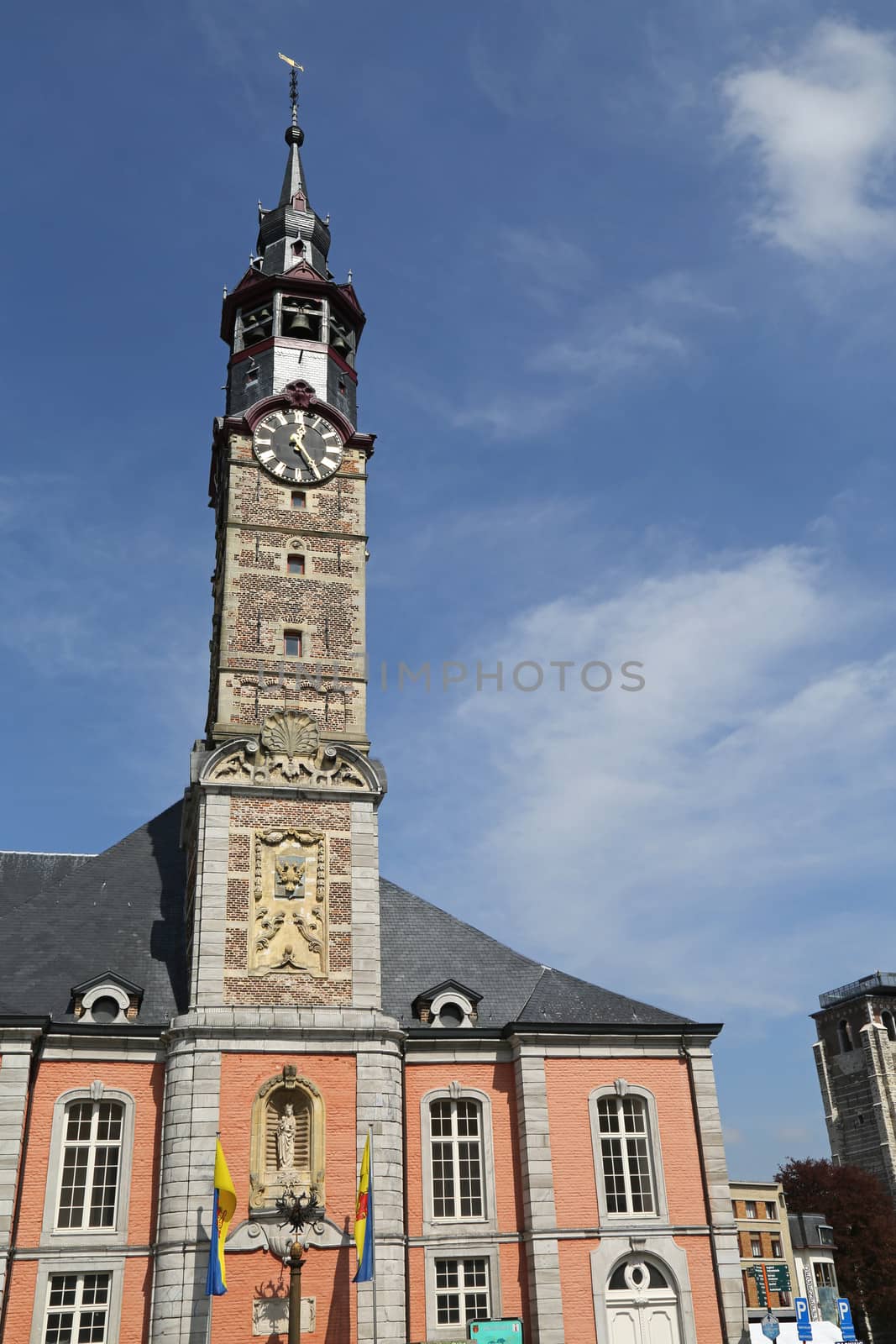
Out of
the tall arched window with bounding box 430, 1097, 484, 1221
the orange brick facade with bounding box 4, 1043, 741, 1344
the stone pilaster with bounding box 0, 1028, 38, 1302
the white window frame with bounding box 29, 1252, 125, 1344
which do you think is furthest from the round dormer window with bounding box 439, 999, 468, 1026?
the stone pilaster with bounding box 0, 1028, 38, 1302

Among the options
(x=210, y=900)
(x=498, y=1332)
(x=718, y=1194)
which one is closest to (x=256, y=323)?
(x=210, y=900)

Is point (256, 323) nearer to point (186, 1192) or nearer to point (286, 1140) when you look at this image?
point (286, 1140)

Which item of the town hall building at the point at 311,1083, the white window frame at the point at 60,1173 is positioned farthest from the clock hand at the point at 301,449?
the white window frame at the point at 60,1173

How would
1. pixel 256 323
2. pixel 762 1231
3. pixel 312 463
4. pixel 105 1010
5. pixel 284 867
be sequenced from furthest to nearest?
pixel 762 1231 < pixel 256 323 < pixel 312 463 < pixel 284 867 < pixel 105 1010

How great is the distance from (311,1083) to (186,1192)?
356 cm

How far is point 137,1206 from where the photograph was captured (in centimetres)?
2639

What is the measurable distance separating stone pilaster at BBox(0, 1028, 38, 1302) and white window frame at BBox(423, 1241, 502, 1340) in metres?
9.35

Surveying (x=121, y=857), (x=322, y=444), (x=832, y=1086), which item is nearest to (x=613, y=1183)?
(x=121, y=857)

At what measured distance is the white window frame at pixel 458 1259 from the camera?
89.0 ft

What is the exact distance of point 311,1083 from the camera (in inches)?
1083

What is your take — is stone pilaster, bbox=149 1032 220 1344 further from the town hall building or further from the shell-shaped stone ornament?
the shell-shaped stone ornament

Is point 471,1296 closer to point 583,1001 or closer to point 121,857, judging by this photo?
point 583,1001

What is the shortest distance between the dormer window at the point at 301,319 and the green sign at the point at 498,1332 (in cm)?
2895

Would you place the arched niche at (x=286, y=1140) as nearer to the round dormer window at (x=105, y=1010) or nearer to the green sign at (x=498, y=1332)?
the round dormer window at (x=105, y=1010)
